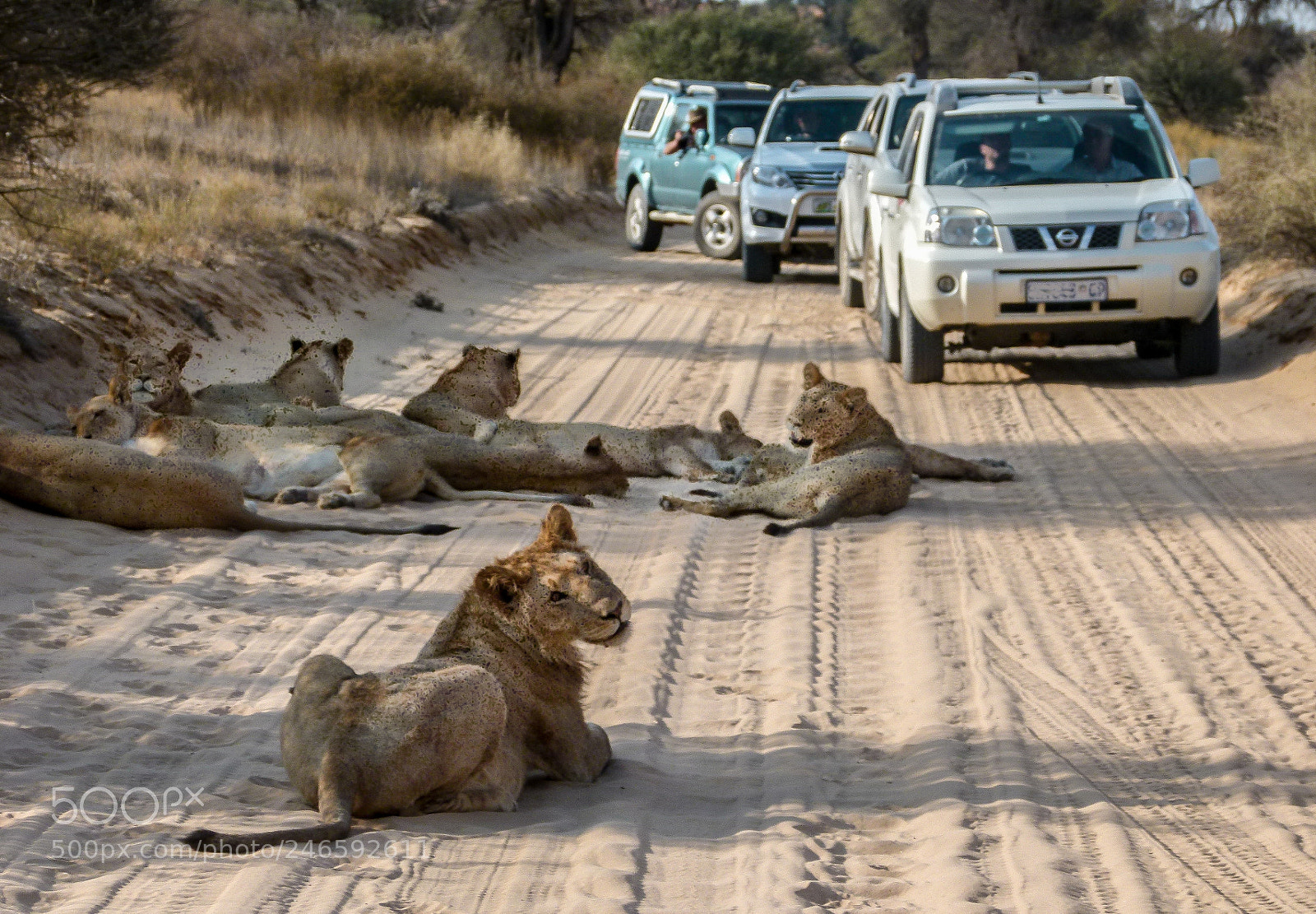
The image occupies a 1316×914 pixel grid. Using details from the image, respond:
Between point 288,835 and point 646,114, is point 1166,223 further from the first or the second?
point 646,114

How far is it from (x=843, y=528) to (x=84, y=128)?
13.8m

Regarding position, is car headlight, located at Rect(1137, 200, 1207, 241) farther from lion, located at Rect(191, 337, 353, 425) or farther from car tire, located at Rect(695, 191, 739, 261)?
car tire, located at Rect(695, 191, 739, 261)

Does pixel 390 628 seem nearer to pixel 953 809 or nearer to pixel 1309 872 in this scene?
pixel 953 809

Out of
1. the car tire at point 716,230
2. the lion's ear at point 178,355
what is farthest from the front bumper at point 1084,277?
the car tire at point 716,230

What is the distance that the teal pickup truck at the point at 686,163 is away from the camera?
824 inches

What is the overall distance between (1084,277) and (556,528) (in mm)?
7429

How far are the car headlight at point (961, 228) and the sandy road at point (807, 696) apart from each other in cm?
172

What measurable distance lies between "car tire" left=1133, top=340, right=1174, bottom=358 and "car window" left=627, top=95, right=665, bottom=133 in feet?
37.2

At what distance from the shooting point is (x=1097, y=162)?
11.9 m

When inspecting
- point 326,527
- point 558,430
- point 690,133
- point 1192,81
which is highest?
point 1192,81

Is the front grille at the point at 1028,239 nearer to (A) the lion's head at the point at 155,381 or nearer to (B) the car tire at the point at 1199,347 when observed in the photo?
(B) the car tire at the point at 1199,347

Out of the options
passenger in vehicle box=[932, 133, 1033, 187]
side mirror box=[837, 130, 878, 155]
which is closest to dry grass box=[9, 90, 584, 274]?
side mirror box=[837, 130, 878, 155]

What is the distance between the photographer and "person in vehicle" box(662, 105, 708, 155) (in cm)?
2167

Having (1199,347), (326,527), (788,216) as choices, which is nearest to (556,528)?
(326,527)
